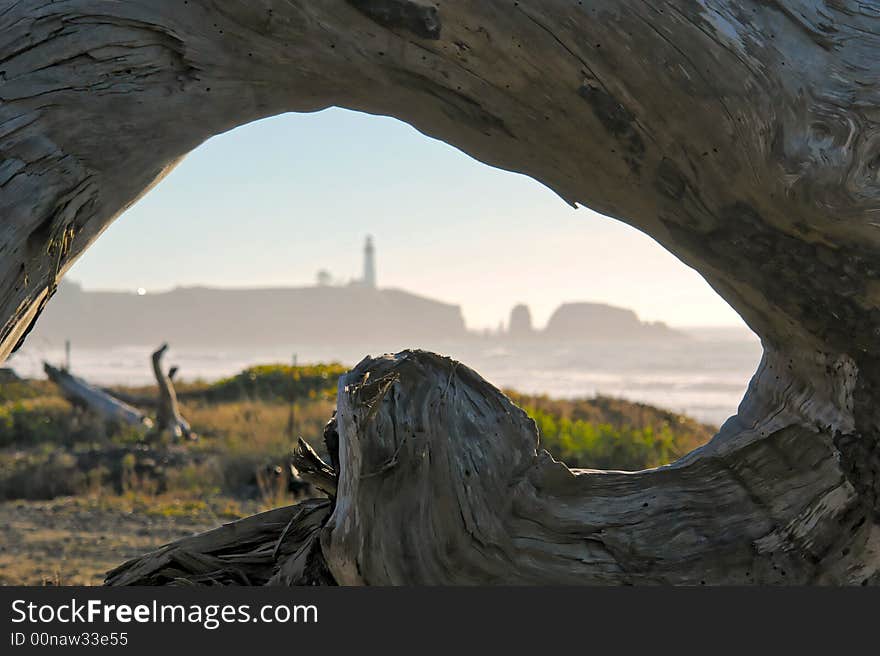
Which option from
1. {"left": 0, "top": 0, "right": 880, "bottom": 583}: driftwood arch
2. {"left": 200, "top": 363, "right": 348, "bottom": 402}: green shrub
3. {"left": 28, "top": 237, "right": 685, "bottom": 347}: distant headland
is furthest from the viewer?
{"left": 28, "top": 237, "right": 685, "bottom": 347}: distant headland

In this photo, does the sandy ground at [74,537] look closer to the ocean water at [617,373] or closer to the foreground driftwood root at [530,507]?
the foreground driftwood root at [530,507]

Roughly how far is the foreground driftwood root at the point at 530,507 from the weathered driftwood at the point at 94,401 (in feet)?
41.9

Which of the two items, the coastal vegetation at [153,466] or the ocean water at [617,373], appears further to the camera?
the ocean water at [617,373]

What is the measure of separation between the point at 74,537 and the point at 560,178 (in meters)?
6.66

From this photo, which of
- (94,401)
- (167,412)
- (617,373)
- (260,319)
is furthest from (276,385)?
(260,319)

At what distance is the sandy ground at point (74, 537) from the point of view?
6.56 meters

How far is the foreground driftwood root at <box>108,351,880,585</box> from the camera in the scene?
2855 millimetres

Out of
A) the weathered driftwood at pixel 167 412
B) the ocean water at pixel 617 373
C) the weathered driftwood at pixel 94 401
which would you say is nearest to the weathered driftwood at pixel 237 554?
the weathered driftwood at pixel 167 412

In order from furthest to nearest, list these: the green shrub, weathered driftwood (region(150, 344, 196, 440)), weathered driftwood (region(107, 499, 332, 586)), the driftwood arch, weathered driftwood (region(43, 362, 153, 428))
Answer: the green shrub
weathered driftwood (region(43, 362, 153, 428))
weathered driftwood (region(150, 344, 196, 440))
weathered driftwood (region(107, 499, 332, 586))
the driftwood arch

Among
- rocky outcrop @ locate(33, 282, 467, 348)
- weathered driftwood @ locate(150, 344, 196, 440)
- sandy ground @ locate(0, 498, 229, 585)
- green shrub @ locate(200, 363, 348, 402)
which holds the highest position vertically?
rocky outcrop @ locate(33, 282, 467, 348)

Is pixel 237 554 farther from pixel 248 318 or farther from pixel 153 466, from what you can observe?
pixel 248 318

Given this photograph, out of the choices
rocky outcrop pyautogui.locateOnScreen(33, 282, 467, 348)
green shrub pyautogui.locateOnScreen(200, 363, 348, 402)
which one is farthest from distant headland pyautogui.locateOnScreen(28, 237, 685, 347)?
green shrub pyautogui.locateOnScreen(200, 363, 348, 402)

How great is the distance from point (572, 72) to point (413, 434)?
1366 millimetres

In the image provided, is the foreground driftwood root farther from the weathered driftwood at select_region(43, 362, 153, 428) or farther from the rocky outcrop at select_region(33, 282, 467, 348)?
the rocky outcrop at select_region(33, 282, 467, 348)
